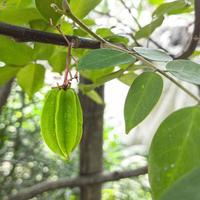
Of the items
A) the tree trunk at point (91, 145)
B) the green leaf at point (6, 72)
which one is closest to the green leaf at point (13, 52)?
the green leaf at point (6, 72)

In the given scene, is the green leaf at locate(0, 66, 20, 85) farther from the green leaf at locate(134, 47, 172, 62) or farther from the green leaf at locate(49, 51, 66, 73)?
the green leaf at locate(134, 47, 172, 62)

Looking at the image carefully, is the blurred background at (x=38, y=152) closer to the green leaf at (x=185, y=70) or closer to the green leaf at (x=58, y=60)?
the green leaf at (x=58, y=60)

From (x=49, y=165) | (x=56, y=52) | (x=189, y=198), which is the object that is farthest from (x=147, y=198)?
(x=189, y=198)

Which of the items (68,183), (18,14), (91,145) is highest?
(18,14)

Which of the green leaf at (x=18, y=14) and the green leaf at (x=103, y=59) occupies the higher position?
the green leaf at (x=18, y=14)

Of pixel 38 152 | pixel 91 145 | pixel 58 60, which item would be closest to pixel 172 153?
pixel 58 60

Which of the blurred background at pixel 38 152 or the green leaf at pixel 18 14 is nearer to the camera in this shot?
the green leaf at pixel 18 14

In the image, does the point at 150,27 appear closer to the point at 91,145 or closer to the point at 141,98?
the point at 141,98
